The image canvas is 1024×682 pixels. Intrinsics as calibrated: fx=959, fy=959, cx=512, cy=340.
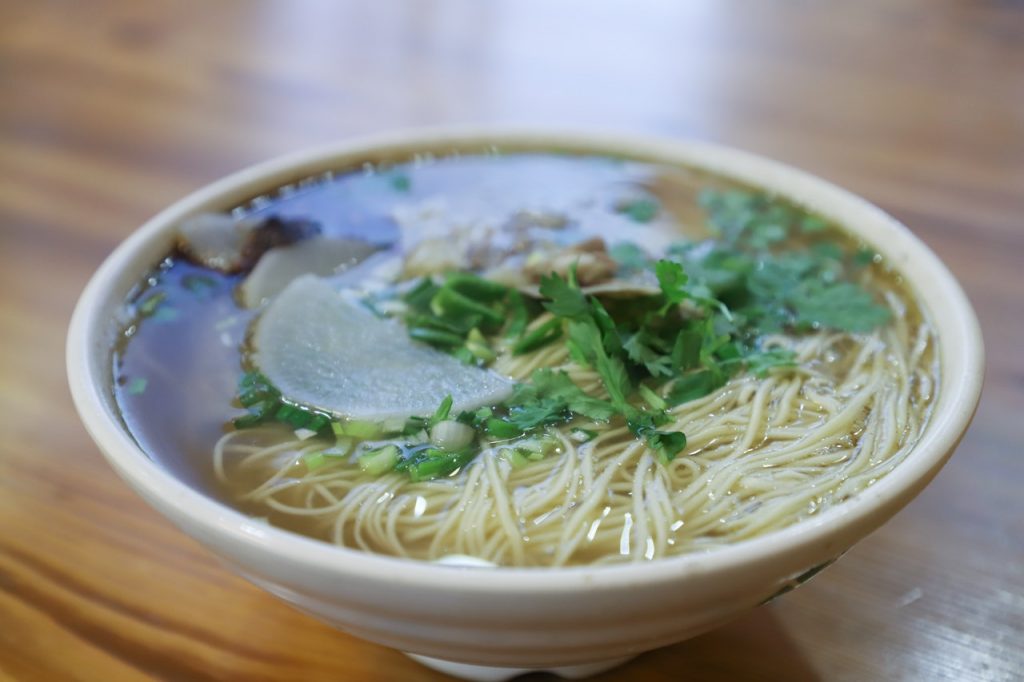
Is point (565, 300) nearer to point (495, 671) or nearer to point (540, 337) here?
point (540, 337)

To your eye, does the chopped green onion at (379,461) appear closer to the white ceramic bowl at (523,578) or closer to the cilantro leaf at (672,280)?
the white ceramic bowl at (523,578)

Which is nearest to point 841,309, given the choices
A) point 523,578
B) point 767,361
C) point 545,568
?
point 767,361

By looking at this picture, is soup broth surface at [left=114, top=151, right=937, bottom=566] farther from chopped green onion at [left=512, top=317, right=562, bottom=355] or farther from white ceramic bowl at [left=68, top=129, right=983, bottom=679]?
white ceramic bowl at [left=68, top=129, right=983, bottom=679]

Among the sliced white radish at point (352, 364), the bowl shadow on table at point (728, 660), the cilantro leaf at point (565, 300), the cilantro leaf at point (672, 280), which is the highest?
the cilantro leaf at point (672, 280)

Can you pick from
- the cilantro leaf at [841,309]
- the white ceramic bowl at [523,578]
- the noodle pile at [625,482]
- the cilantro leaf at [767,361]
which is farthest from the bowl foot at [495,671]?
the cilantro leaf at [841,309]

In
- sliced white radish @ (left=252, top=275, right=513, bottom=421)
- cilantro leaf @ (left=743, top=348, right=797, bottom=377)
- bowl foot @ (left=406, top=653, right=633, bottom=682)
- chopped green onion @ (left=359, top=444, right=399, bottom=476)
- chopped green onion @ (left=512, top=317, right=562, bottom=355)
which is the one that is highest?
cilantro leaf @ (left=743, top=348, right=797, bottom=377)

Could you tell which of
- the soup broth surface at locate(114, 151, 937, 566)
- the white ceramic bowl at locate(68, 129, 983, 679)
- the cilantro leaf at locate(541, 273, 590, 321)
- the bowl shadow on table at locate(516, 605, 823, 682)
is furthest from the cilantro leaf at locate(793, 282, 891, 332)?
the bowl shadow on table at locate(516, 605, 823, 682)

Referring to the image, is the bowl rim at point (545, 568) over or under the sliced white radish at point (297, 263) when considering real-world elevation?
over
